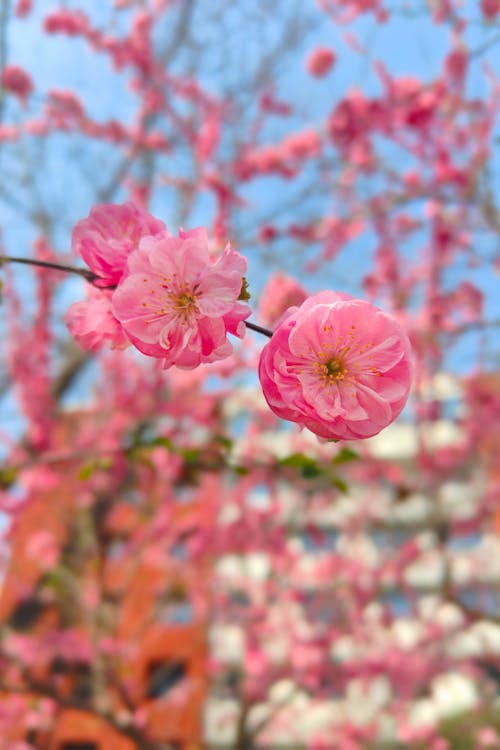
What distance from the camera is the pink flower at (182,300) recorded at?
0.97m

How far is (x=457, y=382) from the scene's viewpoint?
7051mm

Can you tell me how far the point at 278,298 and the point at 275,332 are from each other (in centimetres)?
135

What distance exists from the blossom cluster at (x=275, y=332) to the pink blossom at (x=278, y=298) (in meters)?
1.19

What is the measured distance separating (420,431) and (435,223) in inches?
64.9

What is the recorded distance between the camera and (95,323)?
1147 millimetres

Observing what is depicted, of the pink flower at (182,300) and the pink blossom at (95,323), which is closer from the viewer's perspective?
the pink flower at (182,300)

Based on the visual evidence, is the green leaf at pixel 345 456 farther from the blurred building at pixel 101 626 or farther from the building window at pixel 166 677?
the building window at pixel 166 677

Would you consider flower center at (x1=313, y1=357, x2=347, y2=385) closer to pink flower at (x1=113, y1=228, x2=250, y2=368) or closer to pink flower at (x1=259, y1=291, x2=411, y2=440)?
pink flower at (x1=259, y1=291, x2=411, y2=440)

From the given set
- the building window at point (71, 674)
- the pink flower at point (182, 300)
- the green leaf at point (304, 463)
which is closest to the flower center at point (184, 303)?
the pink flower at point (182, 300)

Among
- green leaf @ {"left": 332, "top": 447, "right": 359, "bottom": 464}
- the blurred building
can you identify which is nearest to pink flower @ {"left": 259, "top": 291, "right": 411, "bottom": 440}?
green leaf @ {"left": 332, "top": 447, "right": 359, "bottom": 464}

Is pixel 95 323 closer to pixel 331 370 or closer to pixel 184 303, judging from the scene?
pixel 184 303

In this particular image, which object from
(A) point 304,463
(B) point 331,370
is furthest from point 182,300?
(A) point 304,463

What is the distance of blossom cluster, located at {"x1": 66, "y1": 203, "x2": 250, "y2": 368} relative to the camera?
3.18ft

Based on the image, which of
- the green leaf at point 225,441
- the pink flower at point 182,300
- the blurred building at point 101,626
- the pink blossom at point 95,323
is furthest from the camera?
the blurred building at point 101,626
